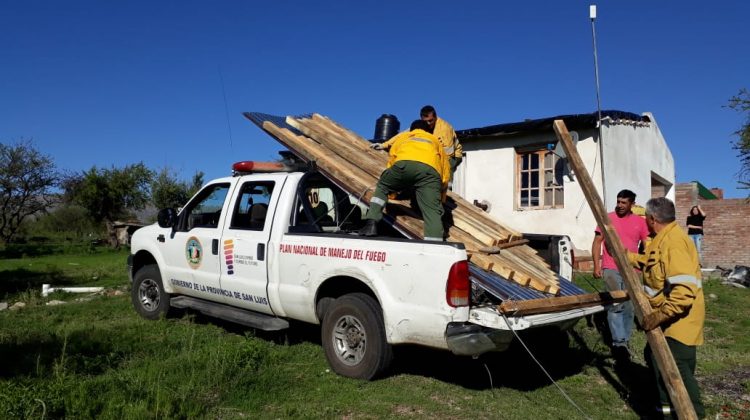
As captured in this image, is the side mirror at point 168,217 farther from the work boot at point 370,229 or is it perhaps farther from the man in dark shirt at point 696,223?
the man in dark shirt at point 696,223

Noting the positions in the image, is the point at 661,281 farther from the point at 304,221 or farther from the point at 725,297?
the point at 725,297

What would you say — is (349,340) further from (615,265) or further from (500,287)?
(615,265)

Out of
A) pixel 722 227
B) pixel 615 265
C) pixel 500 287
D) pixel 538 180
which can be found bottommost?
pixel 500 287

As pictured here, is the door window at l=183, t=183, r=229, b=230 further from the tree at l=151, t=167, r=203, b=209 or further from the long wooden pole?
the tree at l=151, t=167, r=203, b=209

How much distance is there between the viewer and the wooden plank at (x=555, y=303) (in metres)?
3.98

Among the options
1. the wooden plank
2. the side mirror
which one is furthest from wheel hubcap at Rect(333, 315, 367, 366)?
the side mirror

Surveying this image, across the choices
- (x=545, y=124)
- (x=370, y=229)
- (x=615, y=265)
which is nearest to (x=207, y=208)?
(x=370, y=229)

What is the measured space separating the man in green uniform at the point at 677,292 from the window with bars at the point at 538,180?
9.36 m

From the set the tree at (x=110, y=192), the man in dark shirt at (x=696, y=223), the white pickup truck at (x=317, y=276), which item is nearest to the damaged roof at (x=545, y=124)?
the man in dark shirt at (x=696, y=223)

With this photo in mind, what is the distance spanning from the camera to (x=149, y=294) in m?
7.35

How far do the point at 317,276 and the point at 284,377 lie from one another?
0.92 meters

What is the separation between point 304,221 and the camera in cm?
578

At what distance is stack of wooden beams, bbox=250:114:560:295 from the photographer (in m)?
4.73

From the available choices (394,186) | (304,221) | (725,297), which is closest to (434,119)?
(394,186)
